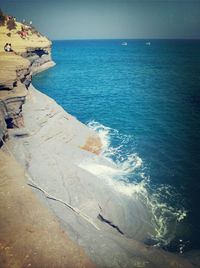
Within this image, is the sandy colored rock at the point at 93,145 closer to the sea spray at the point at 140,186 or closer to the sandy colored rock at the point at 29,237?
the sea spray at the point at 140,186

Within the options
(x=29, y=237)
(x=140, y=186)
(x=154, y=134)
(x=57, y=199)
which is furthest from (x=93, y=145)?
(x=29, y=237)

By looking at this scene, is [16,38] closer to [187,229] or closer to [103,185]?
[103,185]

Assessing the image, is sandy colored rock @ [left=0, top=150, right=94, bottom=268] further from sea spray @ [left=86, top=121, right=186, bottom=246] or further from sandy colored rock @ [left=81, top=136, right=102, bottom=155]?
sandy colored rock @ [left=81, top=136, right=102, bottom=155]

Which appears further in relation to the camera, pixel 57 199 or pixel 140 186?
pixel 140 186

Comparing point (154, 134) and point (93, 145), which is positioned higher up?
point (93, 145)

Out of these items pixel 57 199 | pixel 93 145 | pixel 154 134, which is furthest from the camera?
pixel 154 134

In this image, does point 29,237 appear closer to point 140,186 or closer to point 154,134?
point 140,186
